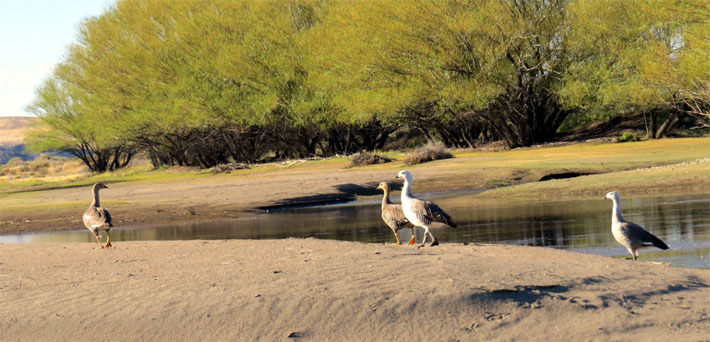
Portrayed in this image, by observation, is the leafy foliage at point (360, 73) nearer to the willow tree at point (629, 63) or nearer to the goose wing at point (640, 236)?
the willow tree at point (629, 63)

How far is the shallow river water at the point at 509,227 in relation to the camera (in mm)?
13102

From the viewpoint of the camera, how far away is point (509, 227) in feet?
54.3

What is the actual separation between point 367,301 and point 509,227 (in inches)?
362

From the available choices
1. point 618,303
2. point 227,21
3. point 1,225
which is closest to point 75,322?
point 618,303

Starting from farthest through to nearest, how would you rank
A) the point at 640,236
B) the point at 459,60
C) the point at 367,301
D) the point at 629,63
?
1. the point at 459,60
2. the point at 629,63
3. the point at 640,236
4. the point at 367,301

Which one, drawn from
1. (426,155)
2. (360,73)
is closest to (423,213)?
(426,155)

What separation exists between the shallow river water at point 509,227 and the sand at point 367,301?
263 centimetres

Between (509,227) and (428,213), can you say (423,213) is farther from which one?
(509,227)

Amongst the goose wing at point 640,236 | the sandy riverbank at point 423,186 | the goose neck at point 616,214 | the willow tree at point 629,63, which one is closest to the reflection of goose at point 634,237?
the goose wing at point 640,236

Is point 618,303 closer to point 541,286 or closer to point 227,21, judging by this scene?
point 541,286

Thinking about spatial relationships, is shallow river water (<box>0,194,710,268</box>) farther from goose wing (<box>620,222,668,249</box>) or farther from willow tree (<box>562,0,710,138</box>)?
willow tree (<box>562,0,710,138</box>)

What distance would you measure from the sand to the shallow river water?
103 inches

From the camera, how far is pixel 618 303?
7.99m

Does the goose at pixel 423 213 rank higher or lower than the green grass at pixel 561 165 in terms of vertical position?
higher
